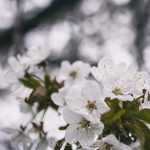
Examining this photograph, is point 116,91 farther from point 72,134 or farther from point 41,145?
point 41,145

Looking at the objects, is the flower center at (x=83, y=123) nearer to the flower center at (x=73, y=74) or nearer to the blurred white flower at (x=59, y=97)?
the blurred white flower at (x=59, y=97)

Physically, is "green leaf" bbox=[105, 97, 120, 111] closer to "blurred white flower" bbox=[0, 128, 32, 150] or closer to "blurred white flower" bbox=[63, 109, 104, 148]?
"blurred white flower" bbox=[63, 109, 104, 148]

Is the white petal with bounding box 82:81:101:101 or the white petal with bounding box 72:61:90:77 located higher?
the white petal with bounding box 82:81:101:101

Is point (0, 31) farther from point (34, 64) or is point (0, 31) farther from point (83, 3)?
point (34, 64)

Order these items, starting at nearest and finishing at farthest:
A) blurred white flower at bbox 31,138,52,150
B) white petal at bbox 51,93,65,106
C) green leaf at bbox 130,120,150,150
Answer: green leaf at bbox 130,120,150,150, blurred white flower at bbox 31,138,52,150, white petal at bbox 51,93,65,106

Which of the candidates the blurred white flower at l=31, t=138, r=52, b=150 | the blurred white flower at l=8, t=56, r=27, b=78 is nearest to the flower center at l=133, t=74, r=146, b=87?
the blurred white flower at l=31, t=138, r=52, b=150

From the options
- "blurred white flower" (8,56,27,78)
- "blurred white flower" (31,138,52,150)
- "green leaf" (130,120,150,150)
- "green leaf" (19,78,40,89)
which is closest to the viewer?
"green leaf" (130,120,150,150)

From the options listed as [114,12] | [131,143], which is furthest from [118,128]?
[114,12]
